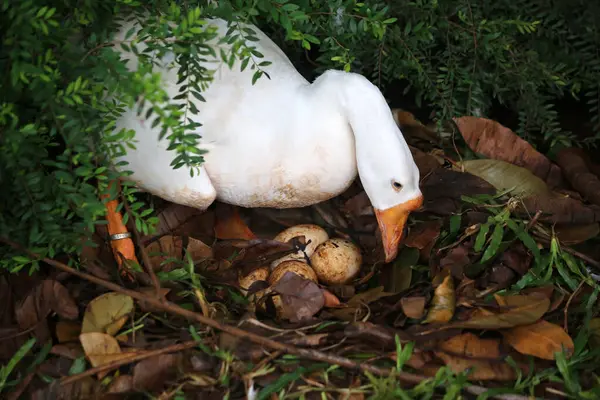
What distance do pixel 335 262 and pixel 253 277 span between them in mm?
164

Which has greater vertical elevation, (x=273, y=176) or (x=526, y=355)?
(x=273, y=176)

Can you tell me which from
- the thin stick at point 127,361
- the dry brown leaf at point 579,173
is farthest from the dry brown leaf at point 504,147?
the thin stick at point 127,361

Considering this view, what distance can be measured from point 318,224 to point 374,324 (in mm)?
393

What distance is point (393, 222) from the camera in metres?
1.19

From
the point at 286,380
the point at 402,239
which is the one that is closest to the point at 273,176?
the point at 402,239

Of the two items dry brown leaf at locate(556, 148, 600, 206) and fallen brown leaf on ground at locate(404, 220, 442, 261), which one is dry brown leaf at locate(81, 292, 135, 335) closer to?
fallen brown leaf on ground at locate(404, 220, 442, 261)

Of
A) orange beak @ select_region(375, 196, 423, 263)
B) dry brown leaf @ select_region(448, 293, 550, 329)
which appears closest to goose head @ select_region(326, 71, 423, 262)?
orange beak @ select_region(375, 196, 423, 263)

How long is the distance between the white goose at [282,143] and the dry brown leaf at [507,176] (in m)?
0.30

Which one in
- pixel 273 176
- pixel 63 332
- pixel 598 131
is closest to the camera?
pixel 63 332

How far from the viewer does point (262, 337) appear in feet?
3.34

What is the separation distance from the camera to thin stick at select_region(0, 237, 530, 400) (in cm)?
98

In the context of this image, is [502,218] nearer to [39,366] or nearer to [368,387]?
[368,387]

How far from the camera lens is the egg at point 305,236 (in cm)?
131

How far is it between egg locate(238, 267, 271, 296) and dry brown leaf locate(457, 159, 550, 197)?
0.48 m
